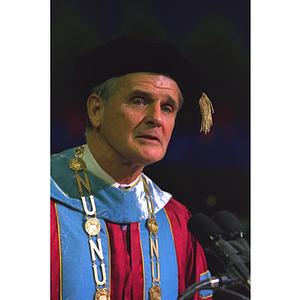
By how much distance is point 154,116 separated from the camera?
1344 millimetres

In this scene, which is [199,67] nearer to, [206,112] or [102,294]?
[206,112]

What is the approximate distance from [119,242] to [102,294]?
181 mm

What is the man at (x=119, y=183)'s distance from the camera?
1.30 m

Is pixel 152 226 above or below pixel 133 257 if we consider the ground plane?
above

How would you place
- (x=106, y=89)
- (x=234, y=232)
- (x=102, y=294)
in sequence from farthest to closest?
(x=106, y=89) < (x=102, y=294) < (x=234, y=232)

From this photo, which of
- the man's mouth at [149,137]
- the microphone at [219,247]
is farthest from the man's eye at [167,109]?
the microphone at [219,247]

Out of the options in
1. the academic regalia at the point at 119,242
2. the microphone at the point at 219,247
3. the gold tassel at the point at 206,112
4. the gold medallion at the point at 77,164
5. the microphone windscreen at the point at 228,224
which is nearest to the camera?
the microphone at the point at 219,247

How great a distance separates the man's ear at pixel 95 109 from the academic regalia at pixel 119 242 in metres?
0.14

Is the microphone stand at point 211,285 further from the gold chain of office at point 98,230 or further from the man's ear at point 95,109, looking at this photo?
the man's ear at point 95,109

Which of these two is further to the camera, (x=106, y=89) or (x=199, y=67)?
(x=199, y=67)

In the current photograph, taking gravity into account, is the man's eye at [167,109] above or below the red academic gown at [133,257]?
above

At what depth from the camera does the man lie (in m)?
1.30

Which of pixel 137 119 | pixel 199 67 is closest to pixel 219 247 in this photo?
pixel 137 119
